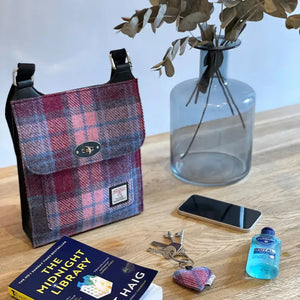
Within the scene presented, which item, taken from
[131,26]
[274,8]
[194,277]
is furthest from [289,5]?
[194,277]

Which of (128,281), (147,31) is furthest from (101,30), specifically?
(128,281)

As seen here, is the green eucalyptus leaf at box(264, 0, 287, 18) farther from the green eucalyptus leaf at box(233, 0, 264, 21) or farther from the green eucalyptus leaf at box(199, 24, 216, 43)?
the green eucalyptus leaf at box(199, 24, 216, 43)

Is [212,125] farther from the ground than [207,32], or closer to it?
closer to it

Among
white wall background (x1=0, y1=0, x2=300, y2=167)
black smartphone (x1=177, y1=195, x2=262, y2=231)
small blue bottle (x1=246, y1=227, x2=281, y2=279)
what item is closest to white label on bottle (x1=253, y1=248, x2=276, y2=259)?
small blue bottle (x1=246, y1=227, x2=281, y2=279)

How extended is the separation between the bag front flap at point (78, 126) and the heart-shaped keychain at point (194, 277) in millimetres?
269

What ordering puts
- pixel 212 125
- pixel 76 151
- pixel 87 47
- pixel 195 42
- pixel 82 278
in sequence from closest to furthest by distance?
pixel 82 278 < pixel 76 151 < pixel 195 42 < pixel 212 125 < pixel 87 47

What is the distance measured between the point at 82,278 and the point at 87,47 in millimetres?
719

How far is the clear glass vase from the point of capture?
1194mm

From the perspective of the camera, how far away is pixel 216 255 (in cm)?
99

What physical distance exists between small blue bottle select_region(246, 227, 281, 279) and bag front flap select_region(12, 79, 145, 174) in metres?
0.31

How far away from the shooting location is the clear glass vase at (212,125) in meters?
1.19

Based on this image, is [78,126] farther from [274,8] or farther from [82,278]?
[274,8]

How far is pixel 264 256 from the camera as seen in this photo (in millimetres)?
936

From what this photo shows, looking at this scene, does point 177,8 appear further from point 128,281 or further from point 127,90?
point 128,281
